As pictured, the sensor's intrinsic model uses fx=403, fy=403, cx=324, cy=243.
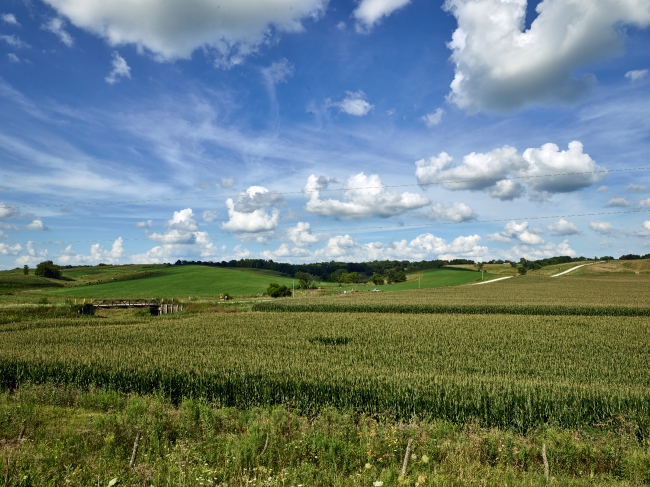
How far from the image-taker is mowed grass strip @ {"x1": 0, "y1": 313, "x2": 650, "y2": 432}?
12.6m

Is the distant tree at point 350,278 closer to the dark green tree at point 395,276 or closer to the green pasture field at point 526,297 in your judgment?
the dark green tree at point 395,276

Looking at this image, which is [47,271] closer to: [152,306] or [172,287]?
[172,287]

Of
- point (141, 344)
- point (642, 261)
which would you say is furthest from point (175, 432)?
point (642, 261)

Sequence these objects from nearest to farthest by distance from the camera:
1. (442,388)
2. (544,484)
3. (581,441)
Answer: (544,484)
(581,441)
(442,388)

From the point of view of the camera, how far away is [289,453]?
9703 mm

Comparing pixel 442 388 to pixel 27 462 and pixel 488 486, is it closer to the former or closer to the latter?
pixel 488 486

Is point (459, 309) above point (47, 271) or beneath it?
beneath

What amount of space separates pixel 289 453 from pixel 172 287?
99087 mm

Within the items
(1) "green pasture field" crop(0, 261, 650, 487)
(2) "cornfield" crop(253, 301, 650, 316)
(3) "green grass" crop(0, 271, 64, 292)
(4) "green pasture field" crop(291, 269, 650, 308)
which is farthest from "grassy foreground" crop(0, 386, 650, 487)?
(3) "green grass" crop(0, 271, 64, 292)

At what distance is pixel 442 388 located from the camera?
44.1 feet

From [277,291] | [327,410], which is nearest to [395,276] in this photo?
[277,291]

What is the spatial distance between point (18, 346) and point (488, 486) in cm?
2649

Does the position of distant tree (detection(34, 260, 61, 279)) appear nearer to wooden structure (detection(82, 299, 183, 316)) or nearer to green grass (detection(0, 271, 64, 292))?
green grass (detection(0, 271, 64, 292))

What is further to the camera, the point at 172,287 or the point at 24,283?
the point at 24,283
